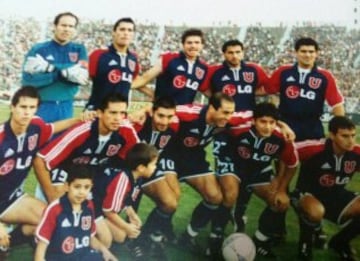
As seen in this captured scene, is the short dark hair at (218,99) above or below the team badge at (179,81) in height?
below

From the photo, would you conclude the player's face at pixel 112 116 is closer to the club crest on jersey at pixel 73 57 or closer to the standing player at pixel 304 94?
the club crest on jersey at pixel 73 57

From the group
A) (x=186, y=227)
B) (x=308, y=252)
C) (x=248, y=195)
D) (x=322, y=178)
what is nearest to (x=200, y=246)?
(x=186, y=227)

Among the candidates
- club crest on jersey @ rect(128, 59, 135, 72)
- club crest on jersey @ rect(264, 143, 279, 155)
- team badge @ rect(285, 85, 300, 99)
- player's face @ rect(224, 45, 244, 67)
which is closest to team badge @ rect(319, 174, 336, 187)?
club crest on jersey @ rect(264, 143, 279, 155)

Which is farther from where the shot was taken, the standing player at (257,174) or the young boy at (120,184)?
the standing player at (257,174)

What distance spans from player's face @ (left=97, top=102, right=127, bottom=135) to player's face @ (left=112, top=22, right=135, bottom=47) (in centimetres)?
24

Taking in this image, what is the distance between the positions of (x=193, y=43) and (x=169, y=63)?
0.12m

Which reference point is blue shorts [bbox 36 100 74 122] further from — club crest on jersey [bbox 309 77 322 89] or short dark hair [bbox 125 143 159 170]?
club crest on jersey [bbox 309 77 322 89]

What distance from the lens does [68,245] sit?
203cm

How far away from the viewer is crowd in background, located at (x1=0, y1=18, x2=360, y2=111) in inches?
81.0

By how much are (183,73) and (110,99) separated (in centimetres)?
32

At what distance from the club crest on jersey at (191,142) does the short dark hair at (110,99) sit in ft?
1.01

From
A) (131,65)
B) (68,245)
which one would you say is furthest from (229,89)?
(68,245)

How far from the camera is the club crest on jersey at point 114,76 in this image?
2.12 m

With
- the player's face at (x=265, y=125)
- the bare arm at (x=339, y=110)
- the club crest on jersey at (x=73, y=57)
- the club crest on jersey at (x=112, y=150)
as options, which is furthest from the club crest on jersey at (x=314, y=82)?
the club crest on jersey at (x=73, y=57)
